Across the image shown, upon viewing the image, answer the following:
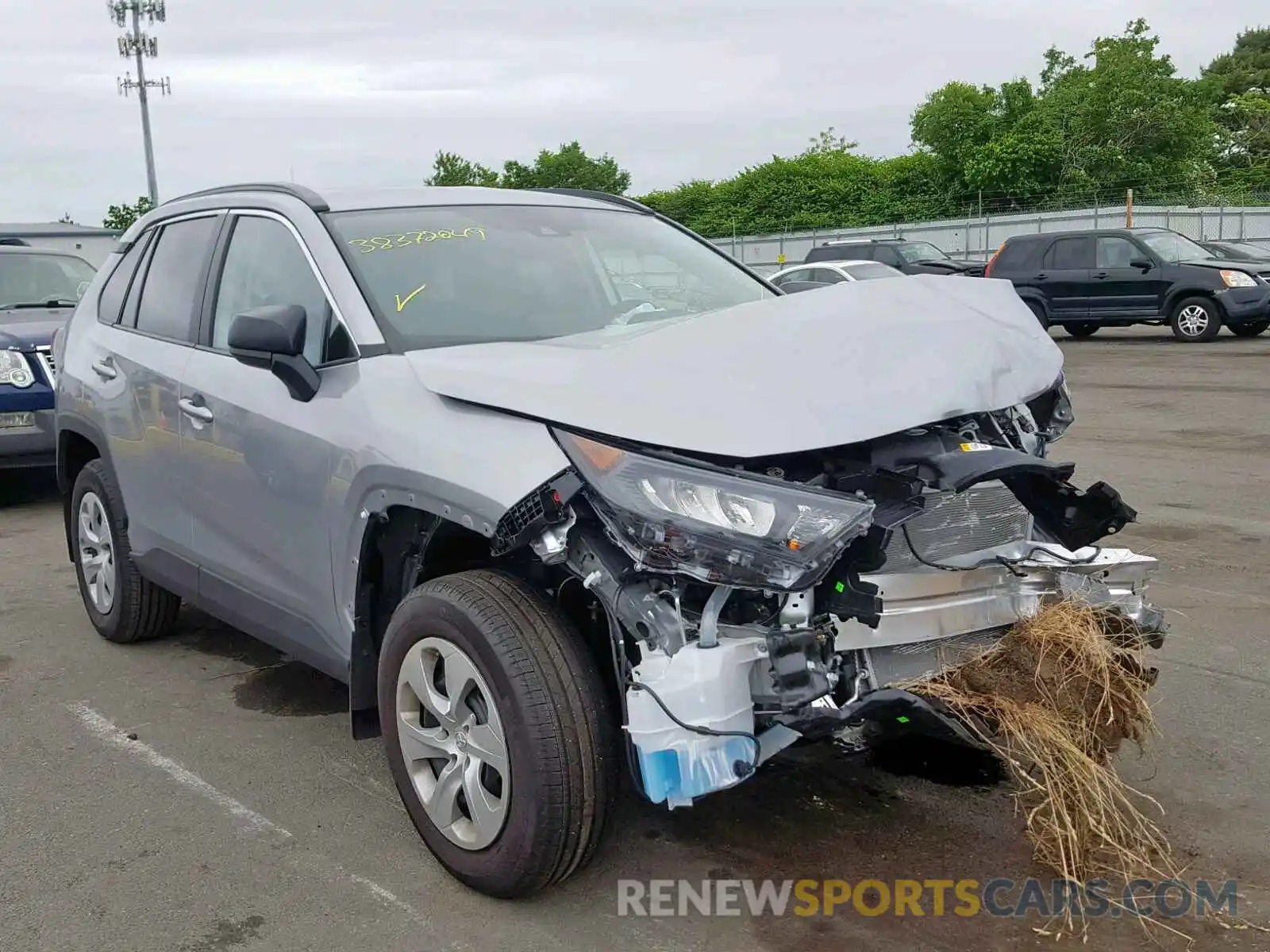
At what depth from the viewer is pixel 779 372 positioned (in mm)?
3182

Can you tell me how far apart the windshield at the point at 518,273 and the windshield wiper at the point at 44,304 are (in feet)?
23.1

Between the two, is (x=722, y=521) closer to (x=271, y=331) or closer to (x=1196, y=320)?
(x=271, y=331)

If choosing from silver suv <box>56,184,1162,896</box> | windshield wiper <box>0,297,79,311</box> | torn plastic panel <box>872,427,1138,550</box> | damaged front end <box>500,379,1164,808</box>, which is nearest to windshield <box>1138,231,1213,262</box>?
windshield wiper <box>0,297,79,311</box>

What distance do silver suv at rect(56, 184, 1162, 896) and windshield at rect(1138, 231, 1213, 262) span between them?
1782 centimetres

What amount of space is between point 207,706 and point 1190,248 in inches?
768

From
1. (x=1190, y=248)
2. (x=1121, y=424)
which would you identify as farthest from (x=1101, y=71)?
(x=1121, y=424)

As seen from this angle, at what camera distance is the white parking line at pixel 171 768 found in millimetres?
3809

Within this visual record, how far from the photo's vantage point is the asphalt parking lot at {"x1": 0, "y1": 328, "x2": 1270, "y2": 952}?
3.15 m

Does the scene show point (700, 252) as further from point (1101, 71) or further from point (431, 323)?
point (1101, 71)

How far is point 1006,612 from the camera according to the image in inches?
130

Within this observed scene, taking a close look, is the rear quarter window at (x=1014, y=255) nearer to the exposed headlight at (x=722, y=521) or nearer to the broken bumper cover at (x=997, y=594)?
the broken bumper cover at (x=997, y=594)

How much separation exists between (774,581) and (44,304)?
9225mm

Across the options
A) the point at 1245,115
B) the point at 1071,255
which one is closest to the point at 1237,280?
the point at 1071,255

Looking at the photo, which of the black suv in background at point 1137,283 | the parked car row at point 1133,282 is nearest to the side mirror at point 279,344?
the parked car row at point 1133,282
